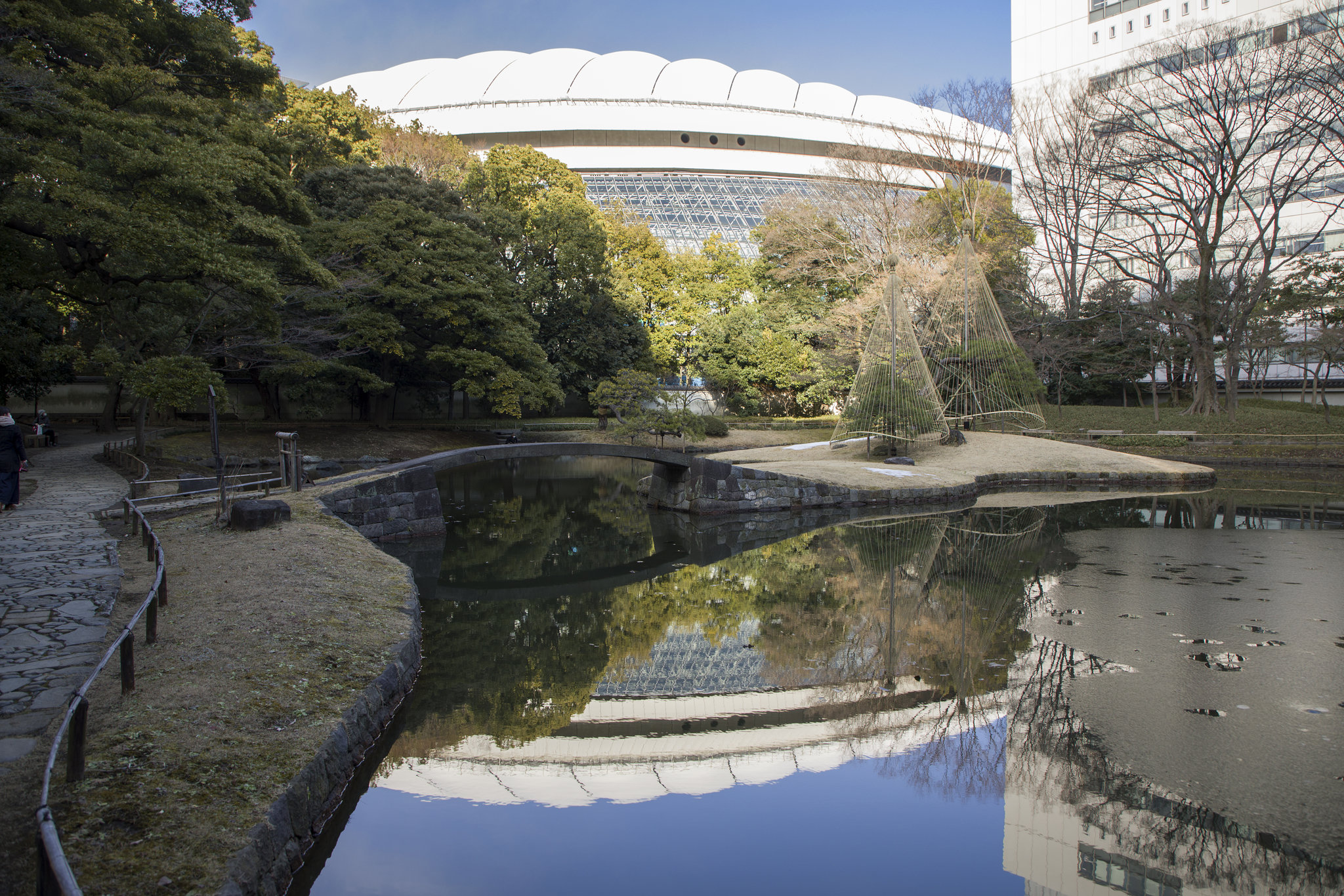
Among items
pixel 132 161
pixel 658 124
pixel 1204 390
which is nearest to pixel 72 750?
pixel 132 161

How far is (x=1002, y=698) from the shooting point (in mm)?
6258


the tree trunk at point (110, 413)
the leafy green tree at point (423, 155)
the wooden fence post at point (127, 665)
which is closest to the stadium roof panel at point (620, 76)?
the leafy green tree at point (423, 155)

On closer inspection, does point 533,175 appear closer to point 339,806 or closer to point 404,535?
point 404,535

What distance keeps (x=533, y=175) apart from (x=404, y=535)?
80.8ft

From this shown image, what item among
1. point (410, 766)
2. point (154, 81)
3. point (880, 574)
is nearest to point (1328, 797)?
point (410, 766)

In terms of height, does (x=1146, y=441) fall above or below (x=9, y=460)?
below

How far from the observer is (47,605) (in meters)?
6.61

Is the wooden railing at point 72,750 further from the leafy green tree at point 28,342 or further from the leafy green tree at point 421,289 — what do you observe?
the leafy green tree at point 421,289

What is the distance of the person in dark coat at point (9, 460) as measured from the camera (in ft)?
35.3

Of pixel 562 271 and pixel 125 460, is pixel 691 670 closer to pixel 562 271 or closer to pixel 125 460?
pixel 125 460

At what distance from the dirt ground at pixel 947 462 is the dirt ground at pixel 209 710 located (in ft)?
37.4

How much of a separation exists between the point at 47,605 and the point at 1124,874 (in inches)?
313

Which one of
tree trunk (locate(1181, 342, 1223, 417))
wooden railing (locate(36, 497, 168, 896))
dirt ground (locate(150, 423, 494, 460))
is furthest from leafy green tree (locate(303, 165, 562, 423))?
tree trunk (locate(1181, 342, 1223, 417))

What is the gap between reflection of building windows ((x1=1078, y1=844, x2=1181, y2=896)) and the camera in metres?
3.98
